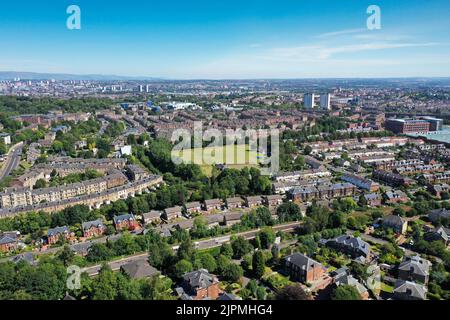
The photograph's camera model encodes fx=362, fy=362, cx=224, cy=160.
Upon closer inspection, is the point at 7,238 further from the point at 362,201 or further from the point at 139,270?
the point at 362,201

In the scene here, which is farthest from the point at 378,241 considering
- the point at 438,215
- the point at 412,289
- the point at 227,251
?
the point at 227,251

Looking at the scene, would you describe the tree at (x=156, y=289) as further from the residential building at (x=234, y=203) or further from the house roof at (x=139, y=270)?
the residential building at (x=234, y=203)

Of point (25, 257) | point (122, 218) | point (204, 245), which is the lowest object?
point (204, 245)

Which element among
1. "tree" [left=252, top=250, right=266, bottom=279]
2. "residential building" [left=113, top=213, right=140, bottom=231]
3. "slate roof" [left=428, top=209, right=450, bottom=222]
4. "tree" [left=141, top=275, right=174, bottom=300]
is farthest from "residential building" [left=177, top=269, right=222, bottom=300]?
"slate roof" [left=428, top=209, right=450, bottom=222]

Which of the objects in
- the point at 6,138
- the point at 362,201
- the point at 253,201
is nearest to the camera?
the point at 362,201
